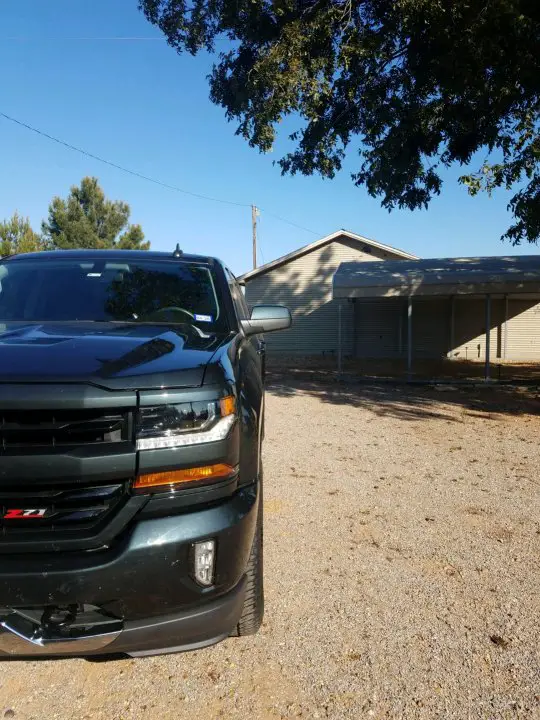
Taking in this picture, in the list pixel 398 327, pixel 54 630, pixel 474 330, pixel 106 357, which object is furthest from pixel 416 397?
pixel 474 330

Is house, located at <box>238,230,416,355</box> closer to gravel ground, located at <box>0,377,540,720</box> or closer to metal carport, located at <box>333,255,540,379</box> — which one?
metal carport, located at <box>333,255,540,379</box>

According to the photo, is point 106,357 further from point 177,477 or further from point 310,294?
point 310,294

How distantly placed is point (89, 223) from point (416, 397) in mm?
28109

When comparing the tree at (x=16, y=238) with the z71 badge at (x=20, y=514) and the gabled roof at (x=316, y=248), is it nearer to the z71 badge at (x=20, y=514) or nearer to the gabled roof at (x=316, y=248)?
the gabled roof at (x=316, y=248)

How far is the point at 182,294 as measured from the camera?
3529 mm

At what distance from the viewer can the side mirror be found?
137 inches

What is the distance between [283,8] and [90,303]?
8176 mm

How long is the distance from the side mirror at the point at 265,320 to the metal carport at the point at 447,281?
1092cm

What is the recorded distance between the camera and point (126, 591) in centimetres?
189

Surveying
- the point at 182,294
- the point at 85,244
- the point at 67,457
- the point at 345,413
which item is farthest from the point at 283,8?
the point at 85,244

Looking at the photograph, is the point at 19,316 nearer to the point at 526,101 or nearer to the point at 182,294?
the point at 182,294

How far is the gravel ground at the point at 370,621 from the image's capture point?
2.32m

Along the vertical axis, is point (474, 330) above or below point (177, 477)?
above

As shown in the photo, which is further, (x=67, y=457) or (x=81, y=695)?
(x=81, y=695)
